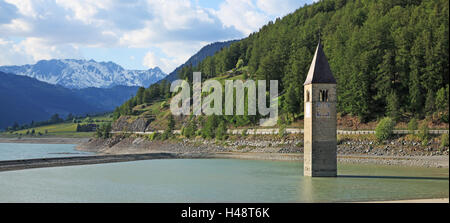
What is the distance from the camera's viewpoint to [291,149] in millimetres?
75250

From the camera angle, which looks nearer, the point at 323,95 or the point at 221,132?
the point at 323,95

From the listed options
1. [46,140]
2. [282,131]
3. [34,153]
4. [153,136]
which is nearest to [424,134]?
[282,131]

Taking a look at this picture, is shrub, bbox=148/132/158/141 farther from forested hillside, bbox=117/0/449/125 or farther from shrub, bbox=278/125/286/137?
shrub, bbox=278/125/286/137

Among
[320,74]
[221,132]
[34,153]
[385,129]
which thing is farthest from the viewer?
[34,153]

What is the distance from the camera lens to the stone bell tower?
145 ft

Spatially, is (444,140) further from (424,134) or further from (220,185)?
(220,185)

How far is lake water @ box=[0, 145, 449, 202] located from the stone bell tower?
1.39 m

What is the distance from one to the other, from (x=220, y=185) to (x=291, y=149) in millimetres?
35719

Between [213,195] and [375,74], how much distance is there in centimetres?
4900

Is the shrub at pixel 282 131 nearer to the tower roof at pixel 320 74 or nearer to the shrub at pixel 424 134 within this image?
the shrub at pixel 424 134

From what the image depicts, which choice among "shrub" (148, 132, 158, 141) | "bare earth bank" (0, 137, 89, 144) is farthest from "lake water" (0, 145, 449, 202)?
"bare earth bank" (0, 137, 89, 144)

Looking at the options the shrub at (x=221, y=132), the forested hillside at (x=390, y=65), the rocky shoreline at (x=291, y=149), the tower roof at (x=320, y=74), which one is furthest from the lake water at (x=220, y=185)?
the shrub at (x=221, y=132)

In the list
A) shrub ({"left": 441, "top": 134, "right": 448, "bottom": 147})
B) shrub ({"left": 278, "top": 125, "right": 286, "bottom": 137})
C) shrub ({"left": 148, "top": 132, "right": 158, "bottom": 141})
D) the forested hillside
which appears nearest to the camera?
shrub ({"left": 441, "top": 134, "right": 448, "bottom": 147})
